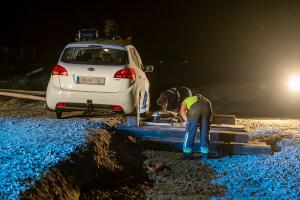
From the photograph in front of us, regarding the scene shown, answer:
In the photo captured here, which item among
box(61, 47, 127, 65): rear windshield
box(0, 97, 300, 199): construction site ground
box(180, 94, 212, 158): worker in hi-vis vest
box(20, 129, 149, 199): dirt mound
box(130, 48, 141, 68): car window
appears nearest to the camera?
box(20, 129, 149, 199): dirt mound

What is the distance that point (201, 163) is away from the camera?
9.02m

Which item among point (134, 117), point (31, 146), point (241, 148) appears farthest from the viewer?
point (134, 117)

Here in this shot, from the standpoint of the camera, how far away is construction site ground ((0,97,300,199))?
6.53 m

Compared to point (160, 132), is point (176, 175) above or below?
below

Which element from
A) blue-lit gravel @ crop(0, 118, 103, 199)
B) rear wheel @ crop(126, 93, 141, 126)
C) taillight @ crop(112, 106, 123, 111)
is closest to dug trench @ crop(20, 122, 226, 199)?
blue-lit gravel @ crop(0, 118, 103, 199)

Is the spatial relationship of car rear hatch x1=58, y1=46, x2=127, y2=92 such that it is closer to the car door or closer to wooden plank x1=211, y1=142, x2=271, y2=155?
the car door

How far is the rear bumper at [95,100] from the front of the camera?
31.3 feet

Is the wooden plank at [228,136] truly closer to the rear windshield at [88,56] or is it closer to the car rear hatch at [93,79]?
the car rear hatch at [93,79]

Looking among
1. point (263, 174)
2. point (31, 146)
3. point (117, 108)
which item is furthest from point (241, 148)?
point (31, 146)

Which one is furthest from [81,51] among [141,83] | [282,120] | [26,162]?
[282,120]

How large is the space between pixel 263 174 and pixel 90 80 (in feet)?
12.7

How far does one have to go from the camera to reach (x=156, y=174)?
27.1ft

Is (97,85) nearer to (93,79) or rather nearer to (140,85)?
(93,79)

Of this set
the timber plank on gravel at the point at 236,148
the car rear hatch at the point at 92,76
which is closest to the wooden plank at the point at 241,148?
the timber plank on gravel at the point at 236,148
